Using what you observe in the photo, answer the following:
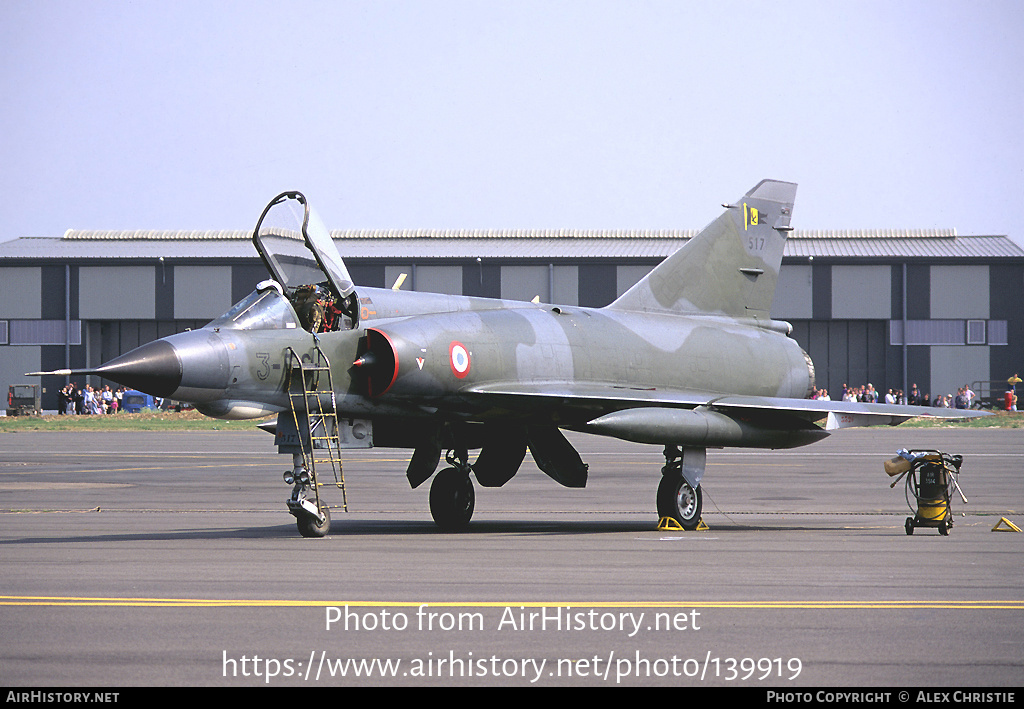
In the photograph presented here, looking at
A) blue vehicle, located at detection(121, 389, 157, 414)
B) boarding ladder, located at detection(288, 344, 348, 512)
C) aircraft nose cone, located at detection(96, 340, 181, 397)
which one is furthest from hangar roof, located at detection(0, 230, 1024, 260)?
aircraft nose cone, located at detection(96, 340, 181, 397)

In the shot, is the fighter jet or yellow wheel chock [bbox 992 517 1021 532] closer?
the fighter jet

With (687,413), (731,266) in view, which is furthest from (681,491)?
(731,266)

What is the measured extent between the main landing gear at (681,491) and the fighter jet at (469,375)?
2cm

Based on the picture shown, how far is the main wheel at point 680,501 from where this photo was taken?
47.4ft

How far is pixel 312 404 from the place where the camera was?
1278cm

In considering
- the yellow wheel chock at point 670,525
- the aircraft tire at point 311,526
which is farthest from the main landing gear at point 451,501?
the yellow wheel chock at point 670,525

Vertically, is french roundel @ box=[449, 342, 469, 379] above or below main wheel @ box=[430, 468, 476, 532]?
above

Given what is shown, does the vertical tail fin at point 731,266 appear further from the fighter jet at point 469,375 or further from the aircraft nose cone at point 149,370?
the aircraft nose cone at point 149,370

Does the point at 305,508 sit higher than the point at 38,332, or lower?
lower

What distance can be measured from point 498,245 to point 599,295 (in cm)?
847

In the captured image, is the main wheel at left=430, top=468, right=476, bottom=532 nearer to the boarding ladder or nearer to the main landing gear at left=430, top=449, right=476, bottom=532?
the main landing gear at left=430, top=449, right=476, bottom=532

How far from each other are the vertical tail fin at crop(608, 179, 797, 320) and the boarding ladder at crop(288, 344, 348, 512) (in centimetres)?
569

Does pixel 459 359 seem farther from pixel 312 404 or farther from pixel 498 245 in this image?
pixel 498 245

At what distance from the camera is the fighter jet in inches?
492
